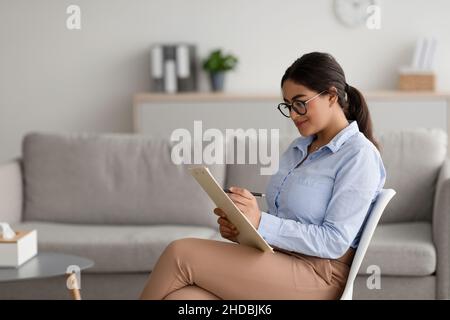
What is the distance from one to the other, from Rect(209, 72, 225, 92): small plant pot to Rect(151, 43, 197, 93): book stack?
0.15 meters

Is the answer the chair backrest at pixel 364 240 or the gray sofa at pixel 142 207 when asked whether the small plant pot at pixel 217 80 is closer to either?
the gray sofa at pixel 142 207

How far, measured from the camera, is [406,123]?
5594mm

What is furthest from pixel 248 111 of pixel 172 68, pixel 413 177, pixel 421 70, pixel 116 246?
pixel 116 246

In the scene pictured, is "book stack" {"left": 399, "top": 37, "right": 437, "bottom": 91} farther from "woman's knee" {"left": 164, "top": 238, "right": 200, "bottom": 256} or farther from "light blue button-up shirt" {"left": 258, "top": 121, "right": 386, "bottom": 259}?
"woman's knee" {"left": 164, "top": 238, "right": 200, "bottom": 256}

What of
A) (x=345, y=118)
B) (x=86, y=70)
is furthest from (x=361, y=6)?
(x=345, y=118)

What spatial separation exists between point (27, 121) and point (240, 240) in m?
4.27

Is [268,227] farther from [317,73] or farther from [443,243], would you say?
[443,243]

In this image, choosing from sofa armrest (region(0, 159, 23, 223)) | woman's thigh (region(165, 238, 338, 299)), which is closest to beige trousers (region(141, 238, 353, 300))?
woman's thigh (region(165, 238, 338, 299))

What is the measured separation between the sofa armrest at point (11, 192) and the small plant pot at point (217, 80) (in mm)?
2091

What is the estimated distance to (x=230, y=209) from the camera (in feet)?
7.09

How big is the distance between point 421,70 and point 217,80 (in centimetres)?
138

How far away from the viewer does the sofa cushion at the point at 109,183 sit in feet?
13.0

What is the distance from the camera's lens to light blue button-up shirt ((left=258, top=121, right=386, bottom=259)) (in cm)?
221

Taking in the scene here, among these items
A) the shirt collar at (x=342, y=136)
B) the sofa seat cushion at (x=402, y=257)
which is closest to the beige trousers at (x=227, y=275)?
the shirt collar at (x=342, y=136)
